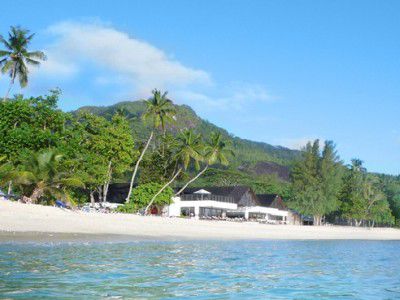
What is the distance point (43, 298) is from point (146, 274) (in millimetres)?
4040

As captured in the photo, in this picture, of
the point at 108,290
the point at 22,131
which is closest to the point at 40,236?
the point at 108,290

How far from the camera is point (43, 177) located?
3020 centimetres

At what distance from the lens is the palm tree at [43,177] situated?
2955cm

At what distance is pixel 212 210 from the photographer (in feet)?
212

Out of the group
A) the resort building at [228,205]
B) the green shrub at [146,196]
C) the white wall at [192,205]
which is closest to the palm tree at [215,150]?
the green shrub at [146,196]

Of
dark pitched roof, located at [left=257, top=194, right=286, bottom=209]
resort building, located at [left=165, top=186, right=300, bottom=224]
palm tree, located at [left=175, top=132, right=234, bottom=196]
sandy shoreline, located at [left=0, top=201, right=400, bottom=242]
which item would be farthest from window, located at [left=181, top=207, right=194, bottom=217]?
sandy shoreline, located at [left=0, top=201, right=400, bottom=242]

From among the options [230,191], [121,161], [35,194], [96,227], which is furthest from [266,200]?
[96,227]

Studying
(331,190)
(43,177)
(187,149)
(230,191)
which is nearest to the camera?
(43,177)

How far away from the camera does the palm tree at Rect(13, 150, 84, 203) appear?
1163 inches

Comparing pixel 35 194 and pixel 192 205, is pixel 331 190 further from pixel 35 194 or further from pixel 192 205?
pixel 35 194

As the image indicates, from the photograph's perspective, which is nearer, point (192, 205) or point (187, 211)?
point (192, 205)

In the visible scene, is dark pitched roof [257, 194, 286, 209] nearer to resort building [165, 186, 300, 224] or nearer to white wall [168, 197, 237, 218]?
resort building [165, 186, 300, 224]

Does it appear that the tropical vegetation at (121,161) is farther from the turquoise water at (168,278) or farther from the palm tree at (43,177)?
the turquoise water at (168,278)

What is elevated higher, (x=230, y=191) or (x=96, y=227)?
(x=230, y=191)
